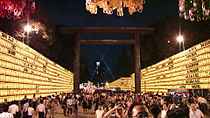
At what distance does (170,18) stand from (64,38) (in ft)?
78.8

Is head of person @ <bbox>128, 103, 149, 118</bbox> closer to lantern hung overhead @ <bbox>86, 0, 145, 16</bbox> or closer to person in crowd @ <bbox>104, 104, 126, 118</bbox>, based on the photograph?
person in crowd @ <bbox>104, 104, 126, 118</bbox>

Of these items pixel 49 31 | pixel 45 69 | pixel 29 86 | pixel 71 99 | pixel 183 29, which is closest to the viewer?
pixel 29 86

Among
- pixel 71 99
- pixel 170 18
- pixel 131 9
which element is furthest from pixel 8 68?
pixel 170 18

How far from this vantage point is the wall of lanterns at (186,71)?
40.3ft

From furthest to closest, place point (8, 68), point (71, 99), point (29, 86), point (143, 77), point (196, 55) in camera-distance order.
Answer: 1. point (143, 77)
2. point (71, 99)
3. point (29, 86)
4. point (196, 55)
5. point (8, 68)

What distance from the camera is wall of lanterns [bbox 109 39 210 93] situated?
1229cm

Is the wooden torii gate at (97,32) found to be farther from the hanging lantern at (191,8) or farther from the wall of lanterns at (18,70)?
the hanging lantern at (191,8)

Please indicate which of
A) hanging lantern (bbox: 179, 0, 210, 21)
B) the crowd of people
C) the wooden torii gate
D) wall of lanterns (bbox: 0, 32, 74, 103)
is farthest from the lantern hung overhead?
the wooden torii gate

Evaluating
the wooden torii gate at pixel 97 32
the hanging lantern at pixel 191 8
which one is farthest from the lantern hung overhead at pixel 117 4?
the wooden torii gate at pixel 97 32

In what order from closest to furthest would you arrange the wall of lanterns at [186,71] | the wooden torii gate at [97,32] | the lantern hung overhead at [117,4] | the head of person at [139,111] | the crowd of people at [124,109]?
the head of person at [139,111] → the crowd of people at [124,109] → the lantern hung overhead at [117,4] → the wall of lanterns at [186,71] → the wooden torii gate at [97,32]

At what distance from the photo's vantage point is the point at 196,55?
519 inches

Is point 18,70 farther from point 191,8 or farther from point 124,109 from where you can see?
point 191,8

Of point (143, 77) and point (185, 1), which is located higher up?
point (185, 1)

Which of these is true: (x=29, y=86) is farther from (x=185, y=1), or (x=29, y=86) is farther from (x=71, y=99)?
(x=185, y=1)
